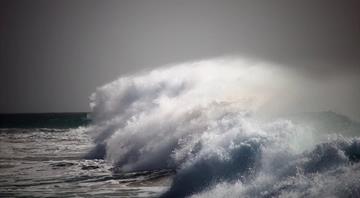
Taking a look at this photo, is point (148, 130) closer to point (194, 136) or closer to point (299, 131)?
point (194, 136)

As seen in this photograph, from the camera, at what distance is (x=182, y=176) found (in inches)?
317

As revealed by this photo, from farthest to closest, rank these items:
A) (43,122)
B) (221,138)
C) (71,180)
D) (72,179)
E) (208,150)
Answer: (43,122) < (72,179) < (71,180) < (221,138) < (208,150)

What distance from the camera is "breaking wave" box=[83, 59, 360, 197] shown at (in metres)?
6.79

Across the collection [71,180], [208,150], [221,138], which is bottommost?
[71,180]

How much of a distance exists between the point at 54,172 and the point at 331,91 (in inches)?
295

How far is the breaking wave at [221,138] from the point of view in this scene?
679 centimetres

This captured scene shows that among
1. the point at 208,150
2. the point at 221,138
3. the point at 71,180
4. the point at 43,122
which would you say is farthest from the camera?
the point at 43,122

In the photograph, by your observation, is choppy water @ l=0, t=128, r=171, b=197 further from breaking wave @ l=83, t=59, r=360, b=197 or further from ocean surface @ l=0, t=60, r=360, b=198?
breaking wave @ l=83, t=59, r=360, b=197

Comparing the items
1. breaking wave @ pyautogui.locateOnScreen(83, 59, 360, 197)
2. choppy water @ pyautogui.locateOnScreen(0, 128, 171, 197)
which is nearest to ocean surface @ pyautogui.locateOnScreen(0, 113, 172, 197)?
choppy water @ pyautogui.locateOnScreen(0, 128, 171, 197)

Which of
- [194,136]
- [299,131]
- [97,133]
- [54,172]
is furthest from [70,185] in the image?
[97,133]

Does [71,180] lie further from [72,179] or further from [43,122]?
[43,122]

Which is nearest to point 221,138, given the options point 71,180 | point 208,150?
point 208,150

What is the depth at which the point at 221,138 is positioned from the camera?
910 cm

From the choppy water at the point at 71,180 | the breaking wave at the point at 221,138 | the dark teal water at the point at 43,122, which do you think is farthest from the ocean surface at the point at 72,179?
the dark teal water at the point at 43,122
